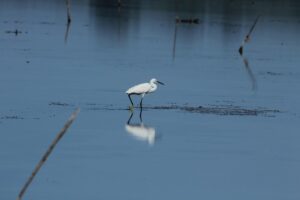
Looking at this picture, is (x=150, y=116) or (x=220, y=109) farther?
(x=220, y=109)

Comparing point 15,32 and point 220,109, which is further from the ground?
point 220,109

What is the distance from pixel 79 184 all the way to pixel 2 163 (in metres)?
1.47

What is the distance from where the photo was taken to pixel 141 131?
16.5m

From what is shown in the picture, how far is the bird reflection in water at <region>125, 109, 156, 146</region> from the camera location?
15922mm

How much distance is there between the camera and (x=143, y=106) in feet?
63.5

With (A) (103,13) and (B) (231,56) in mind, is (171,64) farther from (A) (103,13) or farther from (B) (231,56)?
(A) (103,13)

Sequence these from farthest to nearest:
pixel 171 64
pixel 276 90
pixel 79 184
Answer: pixel 171 64
pixel 276 90
pixel 79 184

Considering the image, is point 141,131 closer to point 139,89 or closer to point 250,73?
point 139,89

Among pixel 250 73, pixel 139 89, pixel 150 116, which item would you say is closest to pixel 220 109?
pixel 139 89

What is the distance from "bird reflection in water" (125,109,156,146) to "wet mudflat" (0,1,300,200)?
0.02m

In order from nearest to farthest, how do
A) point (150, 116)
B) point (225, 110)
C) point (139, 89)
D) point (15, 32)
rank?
point (150, 116) → point (139, 89) → point (225, 110) → point (15, 32)

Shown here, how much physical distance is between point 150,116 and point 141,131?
1.71m

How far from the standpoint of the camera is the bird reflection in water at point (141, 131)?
52.2 feet

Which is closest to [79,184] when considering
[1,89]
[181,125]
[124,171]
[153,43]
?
[124,171]
